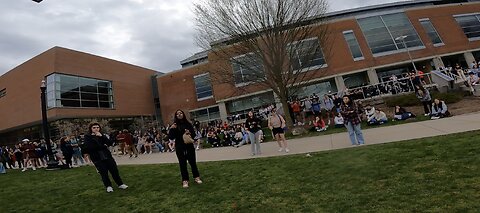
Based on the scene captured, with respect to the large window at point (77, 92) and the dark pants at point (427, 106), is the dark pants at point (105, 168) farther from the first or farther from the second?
the large window at point (77, 92)

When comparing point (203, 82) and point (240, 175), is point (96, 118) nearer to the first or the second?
point (203, 82)

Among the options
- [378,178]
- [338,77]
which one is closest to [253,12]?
Result: [378,178]

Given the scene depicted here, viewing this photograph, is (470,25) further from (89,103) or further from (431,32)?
(89,103)

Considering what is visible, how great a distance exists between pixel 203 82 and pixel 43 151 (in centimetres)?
2494

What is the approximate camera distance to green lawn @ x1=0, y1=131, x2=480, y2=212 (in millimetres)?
3691

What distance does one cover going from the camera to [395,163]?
5363mm

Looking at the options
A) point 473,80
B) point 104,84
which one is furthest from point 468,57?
point 104,84

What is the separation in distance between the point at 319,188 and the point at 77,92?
3475 cm

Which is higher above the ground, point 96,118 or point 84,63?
point 84,63

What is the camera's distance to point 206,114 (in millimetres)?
39156

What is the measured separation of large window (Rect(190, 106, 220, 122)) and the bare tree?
2117 centimetres

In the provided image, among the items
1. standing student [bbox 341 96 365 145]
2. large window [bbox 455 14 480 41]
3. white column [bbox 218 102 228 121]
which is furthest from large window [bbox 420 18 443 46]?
standing student [bbox 341 96 365 145]

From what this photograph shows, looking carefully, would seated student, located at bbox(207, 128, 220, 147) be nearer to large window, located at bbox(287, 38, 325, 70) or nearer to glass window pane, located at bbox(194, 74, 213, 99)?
large window, located at bbox(287, 38, 325, 70)

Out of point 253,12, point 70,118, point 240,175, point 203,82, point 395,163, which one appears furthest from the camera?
point 203,82
